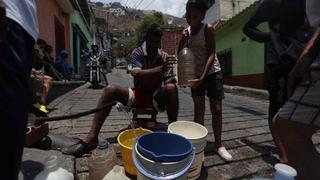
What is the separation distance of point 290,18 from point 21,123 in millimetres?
2343

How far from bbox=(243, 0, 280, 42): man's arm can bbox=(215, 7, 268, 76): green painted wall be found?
7.74 m

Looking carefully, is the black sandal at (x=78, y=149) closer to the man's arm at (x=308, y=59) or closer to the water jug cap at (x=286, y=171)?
the water jug cap at (x=286, y=171)

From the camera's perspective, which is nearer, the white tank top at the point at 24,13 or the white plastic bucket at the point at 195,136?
the white tank top at the point at 24,13

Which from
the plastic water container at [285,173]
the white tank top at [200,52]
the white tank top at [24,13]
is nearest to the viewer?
the white tank top at [24,13]

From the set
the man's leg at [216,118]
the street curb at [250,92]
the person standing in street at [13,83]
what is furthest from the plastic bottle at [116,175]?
the street curb at [250,92]

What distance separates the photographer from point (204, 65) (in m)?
2.96

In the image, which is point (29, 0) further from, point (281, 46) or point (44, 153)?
point (281, 46)

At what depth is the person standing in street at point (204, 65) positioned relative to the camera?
2826mm

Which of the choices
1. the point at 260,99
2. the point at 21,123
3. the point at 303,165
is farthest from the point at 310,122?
the point at 260,99

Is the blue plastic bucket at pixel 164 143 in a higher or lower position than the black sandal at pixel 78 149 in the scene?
higher

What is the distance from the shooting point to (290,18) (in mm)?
2465

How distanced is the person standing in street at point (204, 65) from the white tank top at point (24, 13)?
5.64 feet

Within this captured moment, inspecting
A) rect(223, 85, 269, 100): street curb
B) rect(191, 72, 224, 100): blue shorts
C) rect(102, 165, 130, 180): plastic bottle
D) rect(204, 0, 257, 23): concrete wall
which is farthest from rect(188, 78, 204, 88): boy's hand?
rect(204, 0, 257, 23): concrete wall

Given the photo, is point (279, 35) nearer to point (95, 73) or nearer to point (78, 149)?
point (78, 149)
